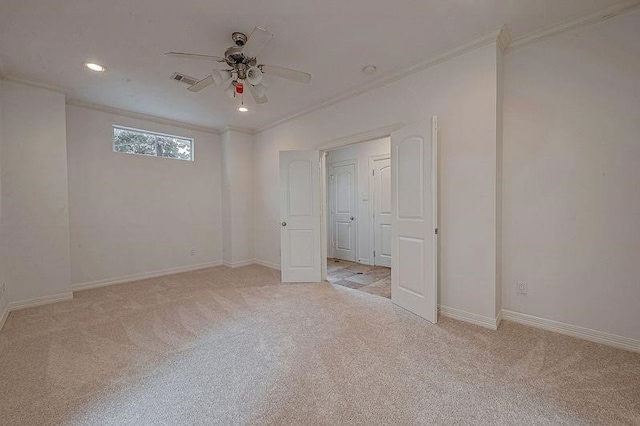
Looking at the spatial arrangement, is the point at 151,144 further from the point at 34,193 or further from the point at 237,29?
the point at 237,29

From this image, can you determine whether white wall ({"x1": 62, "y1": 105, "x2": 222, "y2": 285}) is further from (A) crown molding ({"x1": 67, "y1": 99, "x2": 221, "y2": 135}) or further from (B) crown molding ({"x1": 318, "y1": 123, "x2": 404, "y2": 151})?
(B) crown molding ({"x1": 318, "y1": 123, "x2": 404, "y2": 151})

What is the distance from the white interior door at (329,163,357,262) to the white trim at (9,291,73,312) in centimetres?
454

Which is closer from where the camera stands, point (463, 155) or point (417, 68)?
point (463, 155)

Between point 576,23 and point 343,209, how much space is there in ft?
14.4

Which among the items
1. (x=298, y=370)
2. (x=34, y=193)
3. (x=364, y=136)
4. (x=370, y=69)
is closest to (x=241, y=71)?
(x=370, y=69)

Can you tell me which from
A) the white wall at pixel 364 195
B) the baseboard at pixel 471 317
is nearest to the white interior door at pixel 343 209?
the white wall at pixel 364 195

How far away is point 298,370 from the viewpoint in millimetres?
1937

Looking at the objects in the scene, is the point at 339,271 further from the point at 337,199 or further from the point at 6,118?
the point at 6,118

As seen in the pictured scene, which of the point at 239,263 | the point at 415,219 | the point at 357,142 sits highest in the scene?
the point at 357,142

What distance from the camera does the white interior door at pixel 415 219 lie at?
104 inches

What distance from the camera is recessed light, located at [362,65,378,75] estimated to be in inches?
117

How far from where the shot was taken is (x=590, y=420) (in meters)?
1.47

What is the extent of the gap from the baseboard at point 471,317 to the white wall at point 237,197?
3.75 meters

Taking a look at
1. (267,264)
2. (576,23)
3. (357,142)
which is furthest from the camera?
(267,264)
